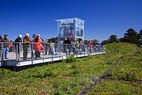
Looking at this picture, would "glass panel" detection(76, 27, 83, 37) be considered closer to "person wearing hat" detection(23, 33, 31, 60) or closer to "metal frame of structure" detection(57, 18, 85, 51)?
"metal frame of structure" detection(57, 18, 85, 51)

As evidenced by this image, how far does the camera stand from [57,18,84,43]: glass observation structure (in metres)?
23.0

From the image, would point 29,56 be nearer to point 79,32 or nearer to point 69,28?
point 69,28

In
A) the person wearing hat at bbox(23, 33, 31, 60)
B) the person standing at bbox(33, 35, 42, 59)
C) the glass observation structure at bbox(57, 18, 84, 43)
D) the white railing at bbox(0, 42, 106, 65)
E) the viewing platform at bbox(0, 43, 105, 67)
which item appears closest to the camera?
the viewing platform at bbox(0, 43, 105, 67)

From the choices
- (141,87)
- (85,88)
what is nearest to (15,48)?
(85,88)

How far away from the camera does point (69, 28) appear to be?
76.2 feet

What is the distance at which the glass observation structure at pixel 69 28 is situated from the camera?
22984mm

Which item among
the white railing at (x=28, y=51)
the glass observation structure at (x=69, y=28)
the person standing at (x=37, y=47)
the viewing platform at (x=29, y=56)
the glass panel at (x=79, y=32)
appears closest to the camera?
the viewing platform at (x=29, y=56)

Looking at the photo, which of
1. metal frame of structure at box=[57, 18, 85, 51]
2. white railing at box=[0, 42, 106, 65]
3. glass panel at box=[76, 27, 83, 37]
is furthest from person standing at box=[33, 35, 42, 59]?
glass panel at box=[76, 27, 83, 37]

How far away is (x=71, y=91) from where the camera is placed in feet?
14.3

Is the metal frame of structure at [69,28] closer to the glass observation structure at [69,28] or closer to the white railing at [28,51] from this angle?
the glass observation structure at [69,28]

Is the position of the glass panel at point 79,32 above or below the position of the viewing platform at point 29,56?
above

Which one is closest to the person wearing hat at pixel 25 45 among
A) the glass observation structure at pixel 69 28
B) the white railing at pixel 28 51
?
the white railing at pixel 28 51

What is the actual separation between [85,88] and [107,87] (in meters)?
0.75

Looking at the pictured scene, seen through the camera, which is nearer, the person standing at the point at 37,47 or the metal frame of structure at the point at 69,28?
the person standing at the point at 37,47
